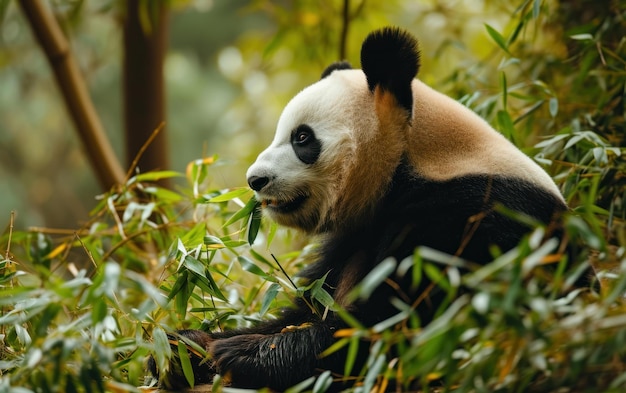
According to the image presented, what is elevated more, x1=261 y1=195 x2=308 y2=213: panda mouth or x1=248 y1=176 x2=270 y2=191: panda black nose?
x1=248 y1=176 x2=270 y2=191: panda black nose

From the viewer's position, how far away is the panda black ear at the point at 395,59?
8.04 feet

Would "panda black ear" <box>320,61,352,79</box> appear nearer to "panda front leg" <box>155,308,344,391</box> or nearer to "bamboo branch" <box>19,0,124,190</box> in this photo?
"panda front leg" <box>155,308,344,391</box>

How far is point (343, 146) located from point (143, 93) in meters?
2.14

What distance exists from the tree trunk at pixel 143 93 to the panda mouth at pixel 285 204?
5.98 feet

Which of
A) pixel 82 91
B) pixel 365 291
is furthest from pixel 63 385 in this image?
pixel 82 91

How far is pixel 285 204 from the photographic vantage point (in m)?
2.56

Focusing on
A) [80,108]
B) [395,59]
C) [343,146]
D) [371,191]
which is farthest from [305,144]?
[80,108]

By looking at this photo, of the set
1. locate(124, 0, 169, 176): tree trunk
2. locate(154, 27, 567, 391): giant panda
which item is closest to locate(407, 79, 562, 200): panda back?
locate(154, 27, 567, 391): giant panda

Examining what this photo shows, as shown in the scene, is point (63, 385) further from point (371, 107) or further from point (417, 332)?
point (371, 107)

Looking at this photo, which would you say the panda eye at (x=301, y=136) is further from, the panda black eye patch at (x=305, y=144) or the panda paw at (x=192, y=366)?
the panda paw at (x=192, y=366)

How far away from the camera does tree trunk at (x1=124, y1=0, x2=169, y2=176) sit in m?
4.23

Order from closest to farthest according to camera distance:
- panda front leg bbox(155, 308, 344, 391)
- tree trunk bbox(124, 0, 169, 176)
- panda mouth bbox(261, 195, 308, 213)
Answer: panda front leg bbox(155, 308, 344, 391)
panda mouth bbox(261, 195, 308, 213)
tree trunk bbox(124, 0, 169, 176)

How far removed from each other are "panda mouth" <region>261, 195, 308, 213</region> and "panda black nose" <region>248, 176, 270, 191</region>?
84 millimetres

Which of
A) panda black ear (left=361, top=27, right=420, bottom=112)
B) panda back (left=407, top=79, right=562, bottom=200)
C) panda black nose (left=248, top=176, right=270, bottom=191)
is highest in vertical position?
panda black ear (left=361, top=27, right=420, bottom=112)
